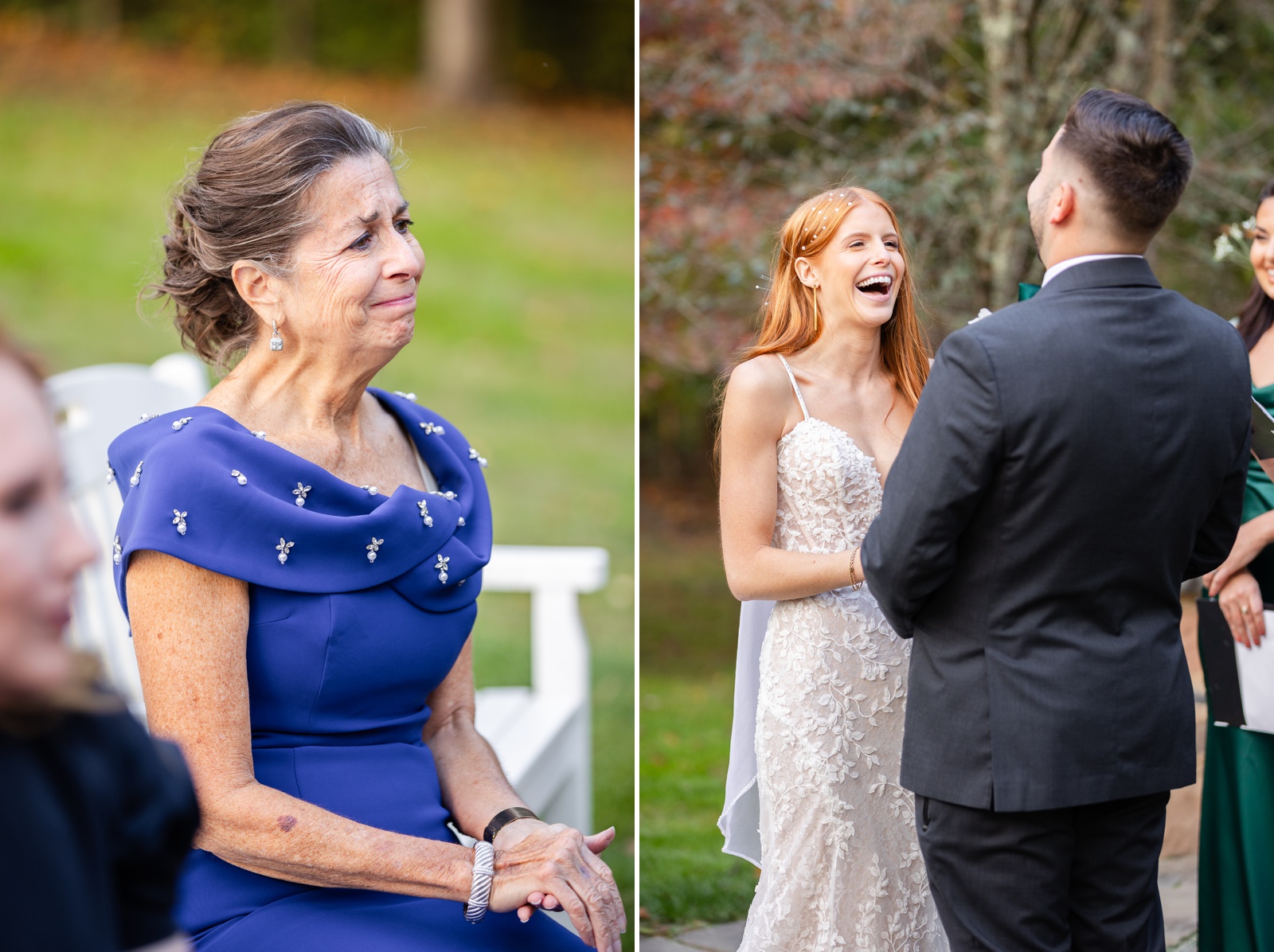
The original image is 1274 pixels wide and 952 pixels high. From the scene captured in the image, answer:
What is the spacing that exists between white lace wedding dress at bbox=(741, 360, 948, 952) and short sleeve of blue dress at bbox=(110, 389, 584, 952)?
665mm

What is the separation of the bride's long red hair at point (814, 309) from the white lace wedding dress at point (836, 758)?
0.22 meters

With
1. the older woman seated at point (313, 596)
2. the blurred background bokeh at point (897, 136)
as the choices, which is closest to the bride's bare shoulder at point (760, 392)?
the older woman seated at point (313, 596)

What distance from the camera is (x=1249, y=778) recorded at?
3152mm

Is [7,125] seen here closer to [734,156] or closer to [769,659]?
[734,156]

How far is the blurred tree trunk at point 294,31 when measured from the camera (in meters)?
13.4

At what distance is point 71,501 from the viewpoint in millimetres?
4129

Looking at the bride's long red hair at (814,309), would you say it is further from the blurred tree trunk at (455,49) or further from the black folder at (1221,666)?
the blurred tree trunk at (455,49)

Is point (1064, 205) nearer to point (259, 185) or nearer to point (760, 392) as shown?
point (760, 392)

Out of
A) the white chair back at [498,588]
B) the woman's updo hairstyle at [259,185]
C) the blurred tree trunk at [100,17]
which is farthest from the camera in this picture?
the blurred tree trunk at [100,17]

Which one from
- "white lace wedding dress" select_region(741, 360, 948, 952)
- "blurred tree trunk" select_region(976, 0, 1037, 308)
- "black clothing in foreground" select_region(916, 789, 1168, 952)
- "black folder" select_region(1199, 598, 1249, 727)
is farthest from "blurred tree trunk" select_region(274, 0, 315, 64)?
"black clothing in foreground" select_region(916, 789, 1168, 952)

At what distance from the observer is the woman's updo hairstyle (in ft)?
7.61

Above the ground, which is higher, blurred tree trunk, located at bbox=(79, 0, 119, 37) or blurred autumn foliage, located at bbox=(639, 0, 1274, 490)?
blurred tree trunk, located at bbox=(79, 0, 119, 37)

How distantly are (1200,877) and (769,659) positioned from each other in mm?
1437

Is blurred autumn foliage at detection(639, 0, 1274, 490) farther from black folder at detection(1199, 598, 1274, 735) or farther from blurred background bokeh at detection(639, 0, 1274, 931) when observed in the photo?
black folder at detection(1199, 598, 1274, 735)
